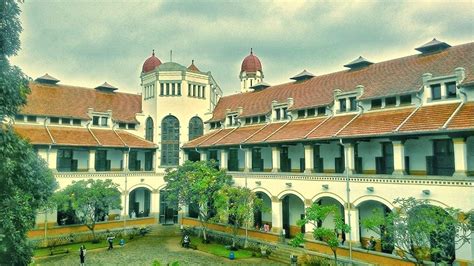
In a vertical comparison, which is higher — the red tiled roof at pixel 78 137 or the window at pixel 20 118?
the window at pixel 20 118

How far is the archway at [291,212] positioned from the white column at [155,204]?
13739 mm

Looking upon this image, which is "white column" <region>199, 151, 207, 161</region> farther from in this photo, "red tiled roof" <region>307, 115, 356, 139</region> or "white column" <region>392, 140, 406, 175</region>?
"white column" <region>392, 140, 406, 175</region>

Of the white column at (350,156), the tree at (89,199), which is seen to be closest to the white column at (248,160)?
the white column at (350,156)

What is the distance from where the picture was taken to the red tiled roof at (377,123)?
23094 mm

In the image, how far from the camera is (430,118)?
21672 mm

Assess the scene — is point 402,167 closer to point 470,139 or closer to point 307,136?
point 470,139

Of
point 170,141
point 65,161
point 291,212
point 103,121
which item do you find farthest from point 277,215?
point 103,121

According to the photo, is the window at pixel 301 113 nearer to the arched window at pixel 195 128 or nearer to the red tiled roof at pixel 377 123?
the red tiled roof at pixel 377 123

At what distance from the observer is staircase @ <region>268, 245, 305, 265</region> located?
25.2 meters

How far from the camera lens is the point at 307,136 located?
26906 millimetres

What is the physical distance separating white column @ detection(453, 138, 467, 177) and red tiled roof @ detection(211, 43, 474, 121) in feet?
14.7

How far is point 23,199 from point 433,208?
17.7m

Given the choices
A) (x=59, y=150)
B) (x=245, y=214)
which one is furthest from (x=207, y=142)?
(x=59, y=150)

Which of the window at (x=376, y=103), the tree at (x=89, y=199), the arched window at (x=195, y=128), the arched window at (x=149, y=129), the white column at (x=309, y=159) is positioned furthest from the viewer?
the arched window at (x=195, y=128)
